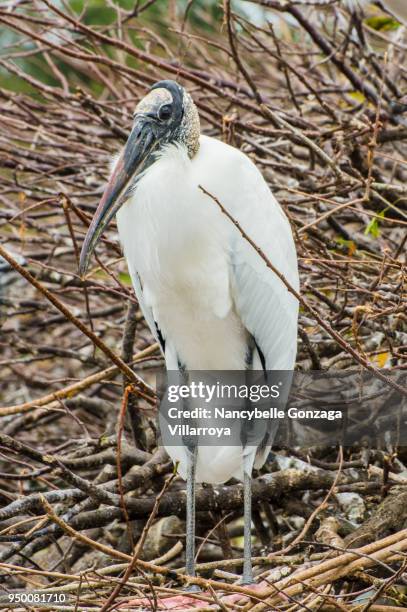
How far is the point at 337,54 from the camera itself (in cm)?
329

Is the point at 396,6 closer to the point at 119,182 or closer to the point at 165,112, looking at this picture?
the point at 165,112

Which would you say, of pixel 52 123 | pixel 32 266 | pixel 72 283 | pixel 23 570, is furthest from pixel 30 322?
pixel 23 570

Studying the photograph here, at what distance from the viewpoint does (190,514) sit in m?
2.86

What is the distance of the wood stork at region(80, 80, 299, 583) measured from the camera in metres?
2.67

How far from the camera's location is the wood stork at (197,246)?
267 cm

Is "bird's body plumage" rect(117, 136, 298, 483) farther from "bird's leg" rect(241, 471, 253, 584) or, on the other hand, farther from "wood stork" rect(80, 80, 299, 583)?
"bird's leg" rect(241, 471, 253, 584)

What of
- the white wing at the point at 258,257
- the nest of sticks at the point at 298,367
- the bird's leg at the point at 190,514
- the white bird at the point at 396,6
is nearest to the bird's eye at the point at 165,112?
the white wing at the point at 258,257

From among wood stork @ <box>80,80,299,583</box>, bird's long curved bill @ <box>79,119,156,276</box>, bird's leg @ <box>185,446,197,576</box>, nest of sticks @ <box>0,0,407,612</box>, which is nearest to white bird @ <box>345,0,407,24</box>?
nest of sticks @ <box>0,0,407,612</box>

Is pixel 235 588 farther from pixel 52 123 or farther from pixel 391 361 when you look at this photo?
pixel 52 123

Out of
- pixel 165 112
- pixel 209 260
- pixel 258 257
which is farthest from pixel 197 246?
pixel 165 112

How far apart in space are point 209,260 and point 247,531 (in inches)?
30.4

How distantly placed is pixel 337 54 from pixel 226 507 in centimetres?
153

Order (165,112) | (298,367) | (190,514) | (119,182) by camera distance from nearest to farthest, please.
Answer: (119,182) → (165,112) → (190,514) → (298,367)

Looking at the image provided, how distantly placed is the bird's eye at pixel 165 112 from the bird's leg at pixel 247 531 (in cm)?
105
